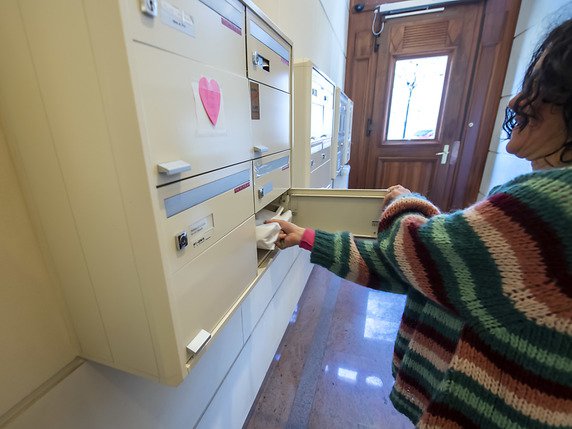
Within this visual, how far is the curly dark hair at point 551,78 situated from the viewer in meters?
0.44

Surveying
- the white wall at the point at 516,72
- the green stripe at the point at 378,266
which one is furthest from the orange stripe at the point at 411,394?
the white wall at the point at 516,72

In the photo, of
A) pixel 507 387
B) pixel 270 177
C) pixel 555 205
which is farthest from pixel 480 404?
pixel 270 177

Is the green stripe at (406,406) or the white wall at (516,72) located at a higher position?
the white wall at (516,72)

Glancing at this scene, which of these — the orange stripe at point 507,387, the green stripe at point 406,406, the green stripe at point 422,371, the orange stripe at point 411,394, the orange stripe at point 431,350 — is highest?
the orange stripe at point 507,387

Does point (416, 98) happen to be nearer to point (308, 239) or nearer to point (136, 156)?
point (308, 239)

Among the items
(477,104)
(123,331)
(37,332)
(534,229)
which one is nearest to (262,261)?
(123,331)

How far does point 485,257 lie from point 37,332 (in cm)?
81

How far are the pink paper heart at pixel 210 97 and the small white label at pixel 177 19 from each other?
8 centimetres

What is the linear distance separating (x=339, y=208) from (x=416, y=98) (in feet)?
9.54

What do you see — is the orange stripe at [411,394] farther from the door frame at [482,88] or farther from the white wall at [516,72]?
the door frame at [482,88]

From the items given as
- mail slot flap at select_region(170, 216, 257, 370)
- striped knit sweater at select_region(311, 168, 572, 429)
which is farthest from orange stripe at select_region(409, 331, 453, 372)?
mail slot flap at select_region(170, 216, 257, 370)

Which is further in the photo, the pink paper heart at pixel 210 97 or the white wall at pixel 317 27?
the white wall at pixel 317 27

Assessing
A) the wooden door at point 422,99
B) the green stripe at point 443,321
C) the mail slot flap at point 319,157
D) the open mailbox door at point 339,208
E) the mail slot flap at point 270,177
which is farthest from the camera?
the wooden door at point 422,99

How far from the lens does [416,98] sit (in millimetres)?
3229
